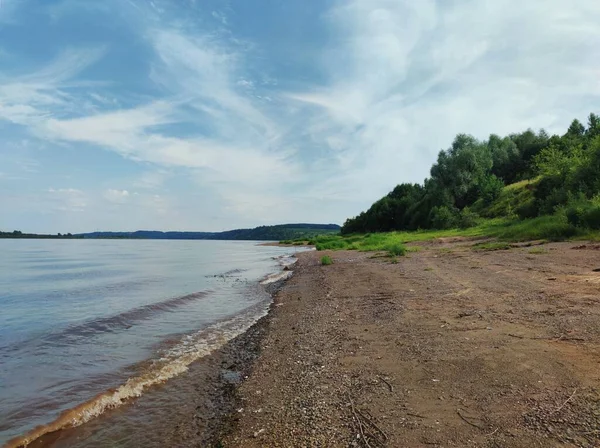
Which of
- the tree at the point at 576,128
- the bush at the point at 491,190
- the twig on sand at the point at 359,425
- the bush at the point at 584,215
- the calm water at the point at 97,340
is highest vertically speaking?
the tree at the point at 576,128

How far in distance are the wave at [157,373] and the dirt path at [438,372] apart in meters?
1.42

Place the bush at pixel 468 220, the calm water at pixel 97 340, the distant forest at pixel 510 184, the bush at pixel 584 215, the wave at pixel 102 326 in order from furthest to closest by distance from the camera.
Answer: the bush at pixel 468 220 → the distant forest at pixel 510 184 → the bush at pixel 584 215 → the wave at pixel 102 326 → the calm water at pixel 97 340

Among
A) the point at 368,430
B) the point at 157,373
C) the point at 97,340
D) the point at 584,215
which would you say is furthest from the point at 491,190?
the point at 368,430

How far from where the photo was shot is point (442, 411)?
187 inches

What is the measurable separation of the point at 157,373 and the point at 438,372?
539 centimetres

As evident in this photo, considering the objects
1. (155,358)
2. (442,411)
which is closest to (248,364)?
(155,358)

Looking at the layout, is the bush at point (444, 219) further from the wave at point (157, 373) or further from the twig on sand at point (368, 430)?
the twig on sand at point (368, 430)

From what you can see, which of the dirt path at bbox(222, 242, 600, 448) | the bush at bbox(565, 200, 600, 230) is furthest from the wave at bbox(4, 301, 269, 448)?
the bush at bbox(565, 200, 600, 230)

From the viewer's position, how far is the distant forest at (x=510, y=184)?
31.8m

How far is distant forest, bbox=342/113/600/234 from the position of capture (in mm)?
31769

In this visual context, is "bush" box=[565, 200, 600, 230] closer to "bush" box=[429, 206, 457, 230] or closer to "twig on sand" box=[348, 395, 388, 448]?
"twig on sand" box=[348, 395, 388, 448]

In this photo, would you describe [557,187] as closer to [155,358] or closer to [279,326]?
[279,326]

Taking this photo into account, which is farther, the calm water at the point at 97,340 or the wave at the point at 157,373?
the calm water at the point at 97,340

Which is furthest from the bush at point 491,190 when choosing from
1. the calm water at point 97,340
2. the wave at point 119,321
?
the wave at point 119,321
